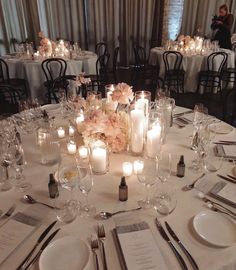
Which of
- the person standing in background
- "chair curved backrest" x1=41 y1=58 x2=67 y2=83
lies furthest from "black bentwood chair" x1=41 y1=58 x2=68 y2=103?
the person standing in background

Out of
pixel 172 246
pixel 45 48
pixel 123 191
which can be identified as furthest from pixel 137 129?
pixel 45 48

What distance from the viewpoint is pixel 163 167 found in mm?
1216

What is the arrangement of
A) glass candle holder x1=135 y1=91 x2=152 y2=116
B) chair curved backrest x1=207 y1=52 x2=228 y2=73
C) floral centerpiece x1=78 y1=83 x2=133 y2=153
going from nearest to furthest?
floral centerpiece x1=78 y1=83 x2=133 y2=153, glass candle holder x1=135 y1=91 x2=152 y2=116, chair curved backrest x1=207 y1=52 x2=228 y2=73

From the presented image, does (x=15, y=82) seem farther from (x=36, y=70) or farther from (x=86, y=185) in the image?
(x=86, y=185)

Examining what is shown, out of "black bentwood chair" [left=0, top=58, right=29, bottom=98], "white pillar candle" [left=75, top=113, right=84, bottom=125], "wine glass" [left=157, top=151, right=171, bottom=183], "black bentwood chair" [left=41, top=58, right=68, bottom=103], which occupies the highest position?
"white pillar candle" [left=75, top=113, right=84, bottom=125]

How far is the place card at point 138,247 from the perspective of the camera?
2.60 feet

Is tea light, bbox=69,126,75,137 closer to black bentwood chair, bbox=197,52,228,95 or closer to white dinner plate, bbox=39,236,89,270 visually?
white dinner plate, bbox=39,236,89,270

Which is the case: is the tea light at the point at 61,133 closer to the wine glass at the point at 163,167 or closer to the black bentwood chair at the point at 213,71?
the wine glass at the point at 163,167

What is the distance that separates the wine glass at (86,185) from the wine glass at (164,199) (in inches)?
Result: 10.2

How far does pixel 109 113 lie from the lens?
1490 mm

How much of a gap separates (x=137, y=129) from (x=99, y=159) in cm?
29

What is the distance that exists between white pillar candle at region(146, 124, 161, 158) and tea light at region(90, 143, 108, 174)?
0.85ft

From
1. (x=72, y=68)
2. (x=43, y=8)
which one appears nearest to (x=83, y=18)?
(x=43, y=8)

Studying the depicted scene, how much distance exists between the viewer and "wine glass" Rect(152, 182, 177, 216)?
1.01 meters
